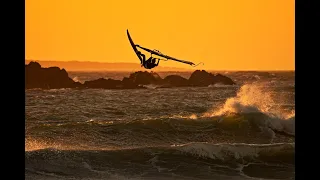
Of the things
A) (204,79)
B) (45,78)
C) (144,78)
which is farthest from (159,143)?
(204,79)

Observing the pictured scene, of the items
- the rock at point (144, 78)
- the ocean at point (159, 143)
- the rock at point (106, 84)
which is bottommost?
the ocean at point (159, 143)

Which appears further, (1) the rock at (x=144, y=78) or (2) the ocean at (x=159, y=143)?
(1) the rock at (x=144, y=78)

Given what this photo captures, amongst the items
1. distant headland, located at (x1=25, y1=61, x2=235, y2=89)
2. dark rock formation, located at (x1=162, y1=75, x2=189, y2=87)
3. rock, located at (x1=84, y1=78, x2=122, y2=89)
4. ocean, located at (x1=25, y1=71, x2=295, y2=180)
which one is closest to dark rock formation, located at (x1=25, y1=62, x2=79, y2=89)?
distant headland, located at (x1=25, y1=61, x2=235, y2=89)

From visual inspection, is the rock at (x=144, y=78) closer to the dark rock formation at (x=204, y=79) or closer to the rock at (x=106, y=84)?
the rock at (x=106, y=84)

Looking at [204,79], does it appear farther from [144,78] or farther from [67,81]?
[67,81]

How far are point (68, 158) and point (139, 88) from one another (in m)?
35.5

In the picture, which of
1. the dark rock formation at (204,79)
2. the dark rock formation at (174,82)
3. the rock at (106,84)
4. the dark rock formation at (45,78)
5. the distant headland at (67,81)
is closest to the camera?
the dark rock formation at (45,78)

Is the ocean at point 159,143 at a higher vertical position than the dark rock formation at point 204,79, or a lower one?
lower

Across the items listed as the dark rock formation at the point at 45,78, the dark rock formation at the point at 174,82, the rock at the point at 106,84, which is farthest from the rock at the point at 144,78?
the dark rock formation at the point at 45,78

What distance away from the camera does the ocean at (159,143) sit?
481 inches

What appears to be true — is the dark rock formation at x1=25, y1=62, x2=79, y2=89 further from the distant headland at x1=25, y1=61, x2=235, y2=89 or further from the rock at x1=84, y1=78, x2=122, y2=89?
the rock at x1=84, y1=78, x2=122, y2=89

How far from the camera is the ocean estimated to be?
1221 centimetres

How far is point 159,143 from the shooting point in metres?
18.2
